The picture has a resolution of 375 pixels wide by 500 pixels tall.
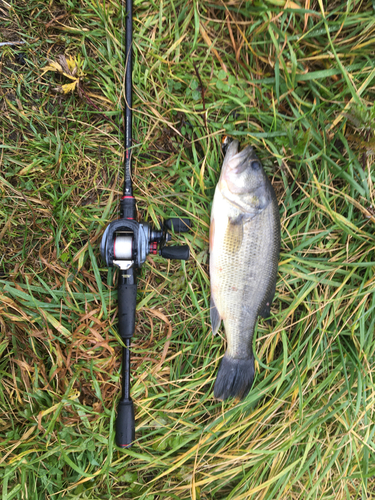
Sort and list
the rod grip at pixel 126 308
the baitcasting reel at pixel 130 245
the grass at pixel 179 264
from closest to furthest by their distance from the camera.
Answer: the baitcasting reel at pixel 130 245, the rod grip at pixel 126 308, the grass at pixel 179 264

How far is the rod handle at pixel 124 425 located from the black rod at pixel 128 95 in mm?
1442

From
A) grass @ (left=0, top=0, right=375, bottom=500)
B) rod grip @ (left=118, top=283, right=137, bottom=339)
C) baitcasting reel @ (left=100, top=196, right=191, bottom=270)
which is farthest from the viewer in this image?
grass @ (left=0, top=0, right=375, bottom=500)

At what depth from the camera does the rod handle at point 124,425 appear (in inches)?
74.8

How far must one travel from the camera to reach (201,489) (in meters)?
2.08

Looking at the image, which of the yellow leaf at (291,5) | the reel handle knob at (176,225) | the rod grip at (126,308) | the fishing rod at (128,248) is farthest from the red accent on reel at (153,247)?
the yellow leaf at (291,5)

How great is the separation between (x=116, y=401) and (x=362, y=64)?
115 inches

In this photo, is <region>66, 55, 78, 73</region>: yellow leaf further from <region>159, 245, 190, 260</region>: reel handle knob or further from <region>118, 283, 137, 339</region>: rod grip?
<region>118, 283, 137, 339</region>: rod grip

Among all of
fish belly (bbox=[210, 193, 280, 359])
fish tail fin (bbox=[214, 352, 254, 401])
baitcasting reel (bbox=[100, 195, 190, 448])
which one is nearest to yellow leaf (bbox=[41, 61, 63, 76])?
baitcasting reel (bbox=[100, 195, 190, 448])

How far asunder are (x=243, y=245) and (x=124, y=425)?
4.75 ft

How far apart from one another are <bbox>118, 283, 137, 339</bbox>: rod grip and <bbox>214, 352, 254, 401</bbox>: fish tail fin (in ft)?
2.37

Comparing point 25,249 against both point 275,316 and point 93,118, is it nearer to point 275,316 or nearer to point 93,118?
point 93,118

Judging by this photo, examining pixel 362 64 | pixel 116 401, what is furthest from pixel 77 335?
pixel 362 64

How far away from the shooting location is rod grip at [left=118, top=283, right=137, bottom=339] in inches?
73.6

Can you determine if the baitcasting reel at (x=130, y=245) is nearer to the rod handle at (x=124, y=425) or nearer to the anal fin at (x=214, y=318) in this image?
the anal fin at (x=214, y=318)
